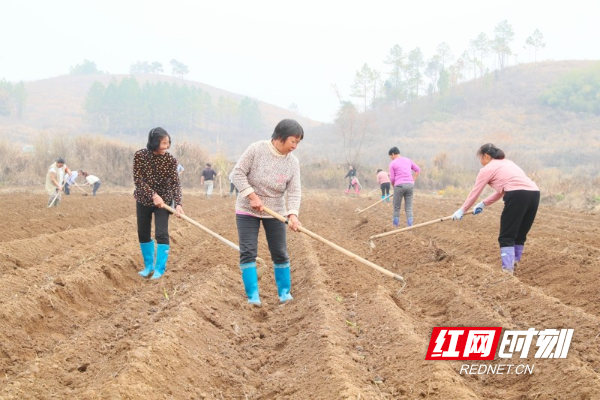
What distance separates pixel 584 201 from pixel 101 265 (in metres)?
17.9

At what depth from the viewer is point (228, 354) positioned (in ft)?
14.1

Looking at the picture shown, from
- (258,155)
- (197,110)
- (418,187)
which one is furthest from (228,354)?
(197,110)

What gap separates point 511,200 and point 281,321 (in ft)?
10.2

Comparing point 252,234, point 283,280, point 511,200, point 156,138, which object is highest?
point 156,138

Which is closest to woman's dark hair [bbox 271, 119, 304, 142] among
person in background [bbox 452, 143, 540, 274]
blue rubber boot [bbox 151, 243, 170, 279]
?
blue rubber boot [bbox 151, 243, 170, 279]

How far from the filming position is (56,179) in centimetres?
1467

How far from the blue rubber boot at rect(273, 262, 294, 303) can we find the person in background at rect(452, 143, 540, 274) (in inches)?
96.1

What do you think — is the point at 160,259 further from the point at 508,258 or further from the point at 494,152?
the point at 494,152

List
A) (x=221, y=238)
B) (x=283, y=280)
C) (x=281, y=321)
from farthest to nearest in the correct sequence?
(x=221, y=238)
(x=283, y=280)
(x=281, y=321)

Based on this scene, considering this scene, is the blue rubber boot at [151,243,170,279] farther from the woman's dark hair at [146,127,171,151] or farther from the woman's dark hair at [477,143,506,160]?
the woman's dark hair at [477,143,506,160]

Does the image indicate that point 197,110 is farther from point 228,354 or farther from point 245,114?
point 228,354

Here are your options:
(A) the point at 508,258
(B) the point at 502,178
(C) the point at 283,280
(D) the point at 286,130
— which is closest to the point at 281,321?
(C) the point at 283,280

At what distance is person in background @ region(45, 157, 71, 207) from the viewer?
14516 millimetres

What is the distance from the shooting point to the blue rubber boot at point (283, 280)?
Result: 577 cm
